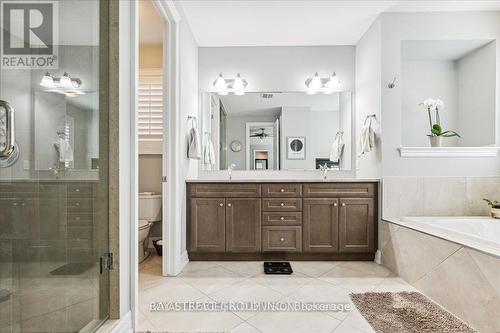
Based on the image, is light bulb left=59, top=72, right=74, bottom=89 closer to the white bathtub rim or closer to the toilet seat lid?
the toilet seat lid

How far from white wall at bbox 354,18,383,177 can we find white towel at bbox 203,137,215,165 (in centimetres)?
183

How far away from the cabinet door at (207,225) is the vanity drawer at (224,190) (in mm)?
52

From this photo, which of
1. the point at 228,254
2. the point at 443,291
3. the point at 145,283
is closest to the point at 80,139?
the point at 145,283

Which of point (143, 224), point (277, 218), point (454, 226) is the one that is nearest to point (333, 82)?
point (277, 218)

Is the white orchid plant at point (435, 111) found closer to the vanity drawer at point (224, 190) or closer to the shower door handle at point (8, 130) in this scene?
the vanity drawer at point (224, 190)

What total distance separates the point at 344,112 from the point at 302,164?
0.86m

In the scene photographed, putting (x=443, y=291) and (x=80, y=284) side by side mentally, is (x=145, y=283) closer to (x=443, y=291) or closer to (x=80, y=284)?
(x=80, y=284)

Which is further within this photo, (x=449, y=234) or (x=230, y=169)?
(x=230, y=169)

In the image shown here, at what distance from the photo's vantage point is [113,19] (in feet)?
4.81

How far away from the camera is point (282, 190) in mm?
2871

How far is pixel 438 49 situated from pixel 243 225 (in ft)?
9.36

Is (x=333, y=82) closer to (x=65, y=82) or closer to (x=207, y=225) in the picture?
(x=207, y=225)

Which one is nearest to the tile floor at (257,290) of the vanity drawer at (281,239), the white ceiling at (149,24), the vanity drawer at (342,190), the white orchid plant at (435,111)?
the vanity drawer at (281,239)

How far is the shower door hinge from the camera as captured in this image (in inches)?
56.3
